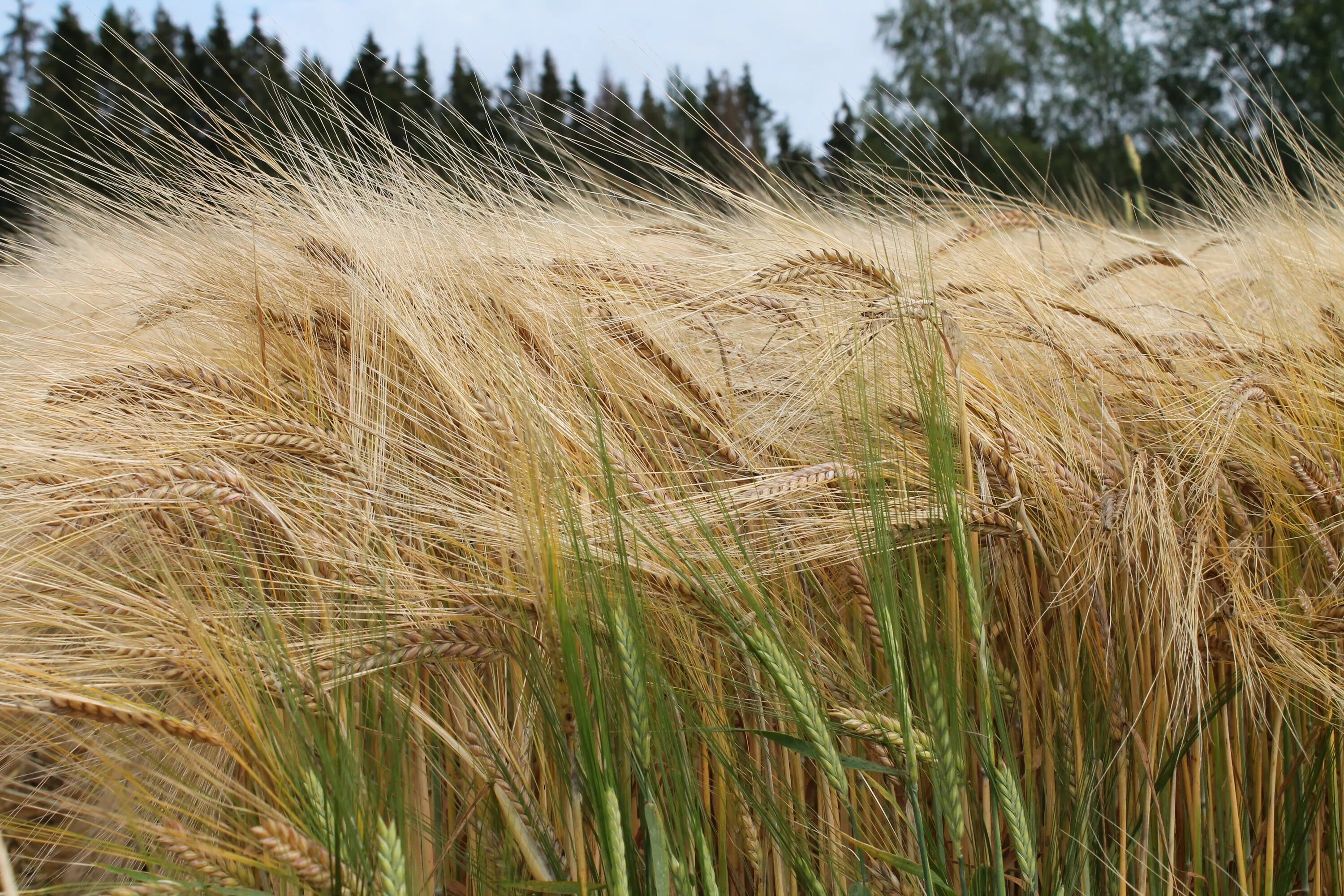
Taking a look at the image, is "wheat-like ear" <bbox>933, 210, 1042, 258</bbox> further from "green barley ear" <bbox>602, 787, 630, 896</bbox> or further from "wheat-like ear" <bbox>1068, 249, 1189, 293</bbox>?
"green barley ear" <bbox>602, 787, 630, 896</bbox>

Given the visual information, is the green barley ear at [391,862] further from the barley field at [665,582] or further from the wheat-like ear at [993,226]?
the wheat-like ear at [993,226]

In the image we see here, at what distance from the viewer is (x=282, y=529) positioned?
88 centimetres

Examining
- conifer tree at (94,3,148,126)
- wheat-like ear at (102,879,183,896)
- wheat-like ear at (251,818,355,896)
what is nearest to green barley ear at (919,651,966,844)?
wheat-like ear at (251,818,355,896)

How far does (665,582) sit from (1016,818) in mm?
351

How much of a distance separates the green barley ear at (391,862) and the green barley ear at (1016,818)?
44 cm

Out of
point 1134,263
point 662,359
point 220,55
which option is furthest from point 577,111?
point 220,55

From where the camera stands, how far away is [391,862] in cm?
55

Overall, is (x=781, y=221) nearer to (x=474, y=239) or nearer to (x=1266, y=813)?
(x=474, y=239)

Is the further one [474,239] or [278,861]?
[474,239]

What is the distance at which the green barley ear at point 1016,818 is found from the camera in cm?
70

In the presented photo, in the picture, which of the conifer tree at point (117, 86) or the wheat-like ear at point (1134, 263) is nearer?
the conifer tree at point (117, 86)

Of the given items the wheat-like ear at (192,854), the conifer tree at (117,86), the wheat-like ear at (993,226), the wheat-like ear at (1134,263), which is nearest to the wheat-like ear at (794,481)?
the wheat-like ear at (192,854)

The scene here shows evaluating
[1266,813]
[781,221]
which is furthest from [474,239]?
[1266,813]

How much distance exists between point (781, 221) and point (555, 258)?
0.36 m
